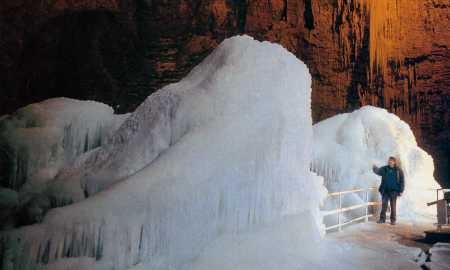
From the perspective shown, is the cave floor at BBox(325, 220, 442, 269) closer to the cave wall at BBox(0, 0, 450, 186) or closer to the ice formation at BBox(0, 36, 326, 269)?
the ice formation at BBox(0, 36, 326, 269)

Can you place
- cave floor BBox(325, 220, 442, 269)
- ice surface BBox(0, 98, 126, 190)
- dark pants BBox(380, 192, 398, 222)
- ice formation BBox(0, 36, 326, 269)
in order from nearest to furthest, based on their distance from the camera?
ice formation BBox(0, 36, 326, 269) → cave floor BBox(325, 220, 442, 269) → ice surface BBox(0, 98, 126, 190) → dark pants BBox(380, 192, 398, 222)

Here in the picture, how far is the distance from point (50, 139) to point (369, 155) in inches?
339

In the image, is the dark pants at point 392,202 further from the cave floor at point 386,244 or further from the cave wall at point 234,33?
the cave wall at point 234,33

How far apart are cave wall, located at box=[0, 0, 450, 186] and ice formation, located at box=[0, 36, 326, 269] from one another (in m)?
16.4

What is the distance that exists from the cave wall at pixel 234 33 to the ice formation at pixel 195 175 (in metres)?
16.4

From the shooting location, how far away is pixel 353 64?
22.8m

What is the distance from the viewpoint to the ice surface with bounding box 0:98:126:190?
8.09 m

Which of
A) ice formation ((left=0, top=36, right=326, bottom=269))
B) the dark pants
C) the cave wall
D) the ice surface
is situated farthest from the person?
the cave wall

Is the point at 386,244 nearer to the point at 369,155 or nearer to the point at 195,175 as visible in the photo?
the point at 195,175

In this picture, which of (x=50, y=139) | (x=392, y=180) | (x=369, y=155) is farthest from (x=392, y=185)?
(x=50, y=139)

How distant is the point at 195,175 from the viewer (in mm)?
4945

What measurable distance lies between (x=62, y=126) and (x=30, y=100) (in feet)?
50.9

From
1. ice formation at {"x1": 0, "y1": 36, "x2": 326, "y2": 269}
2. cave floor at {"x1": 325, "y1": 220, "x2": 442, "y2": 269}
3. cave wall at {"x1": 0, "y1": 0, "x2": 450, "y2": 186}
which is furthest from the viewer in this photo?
cave wall at {"x1": 0, "y1": 0, "x2": 450, "y2": 186}

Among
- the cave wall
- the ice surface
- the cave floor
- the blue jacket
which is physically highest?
the cave wall
